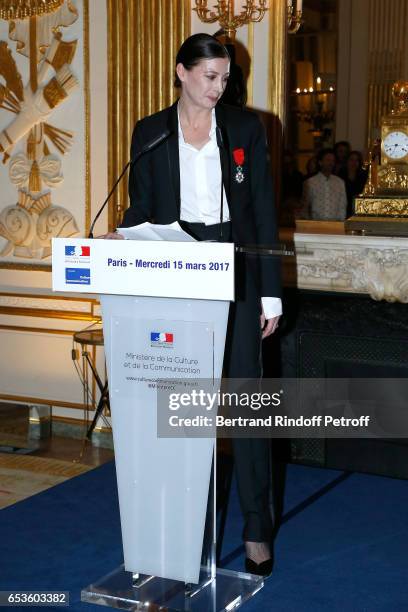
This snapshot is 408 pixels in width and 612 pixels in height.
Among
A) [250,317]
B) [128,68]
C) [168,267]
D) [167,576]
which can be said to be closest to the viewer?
[168,267]

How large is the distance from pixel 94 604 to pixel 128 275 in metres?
1.04

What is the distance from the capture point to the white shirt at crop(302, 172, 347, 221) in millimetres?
4320

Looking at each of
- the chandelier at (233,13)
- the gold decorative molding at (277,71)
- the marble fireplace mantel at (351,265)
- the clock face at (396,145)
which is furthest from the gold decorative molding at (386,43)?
the marble fireplace mantel at (351,265)

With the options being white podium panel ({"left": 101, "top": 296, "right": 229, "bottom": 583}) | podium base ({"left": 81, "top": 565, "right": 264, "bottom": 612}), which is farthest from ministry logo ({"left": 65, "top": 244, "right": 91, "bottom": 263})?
podium base ({"left": 81, "top": 565, "right": 264, "bottom": 612})

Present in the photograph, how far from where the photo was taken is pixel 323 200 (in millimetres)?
4375

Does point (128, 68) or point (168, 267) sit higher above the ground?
point (128, 68)

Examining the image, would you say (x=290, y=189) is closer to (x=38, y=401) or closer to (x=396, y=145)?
(x=396, y=145)

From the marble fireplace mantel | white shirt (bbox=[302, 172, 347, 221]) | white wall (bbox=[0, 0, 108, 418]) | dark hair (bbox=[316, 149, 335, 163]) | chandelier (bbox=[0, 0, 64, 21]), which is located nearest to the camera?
the marble fireplace mantel

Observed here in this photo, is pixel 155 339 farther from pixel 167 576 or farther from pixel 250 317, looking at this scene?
pixel 167 576

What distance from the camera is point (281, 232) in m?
4.29

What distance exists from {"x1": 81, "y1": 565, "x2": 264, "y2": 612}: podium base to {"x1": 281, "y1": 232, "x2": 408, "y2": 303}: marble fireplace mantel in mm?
1493

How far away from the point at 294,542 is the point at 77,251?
1418 mm

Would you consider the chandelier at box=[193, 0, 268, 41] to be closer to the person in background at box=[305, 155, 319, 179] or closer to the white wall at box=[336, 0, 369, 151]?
the white wall at box=[336, 0, 369, 151]

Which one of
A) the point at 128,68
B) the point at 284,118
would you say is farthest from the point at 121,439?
the point at 128,68
